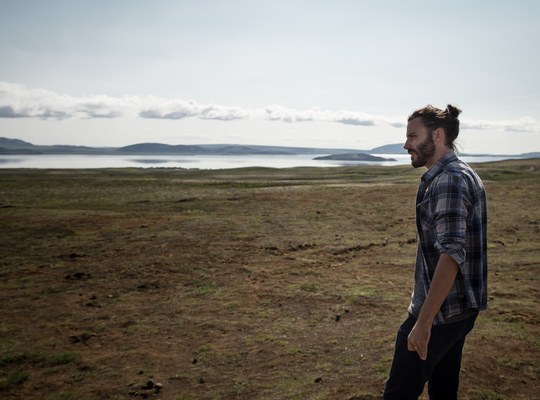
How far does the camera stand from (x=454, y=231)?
317cm

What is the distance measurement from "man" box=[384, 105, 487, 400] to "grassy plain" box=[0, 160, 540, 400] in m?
2.77

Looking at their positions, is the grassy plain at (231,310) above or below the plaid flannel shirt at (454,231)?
below

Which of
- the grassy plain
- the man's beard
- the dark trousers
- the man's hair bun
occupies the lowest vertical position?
the grassy plain

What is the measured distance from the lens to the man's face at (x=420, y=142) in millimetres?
3617

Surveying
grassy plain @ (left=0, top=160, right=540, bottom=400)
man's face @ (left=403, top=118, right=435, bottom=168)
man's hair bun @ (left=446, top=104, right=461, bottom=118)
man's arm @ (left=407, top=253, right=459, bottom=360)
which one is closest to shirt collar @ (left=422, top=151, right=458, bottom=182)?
man's face @ (left=403, top=118, right=435, bottom=168)

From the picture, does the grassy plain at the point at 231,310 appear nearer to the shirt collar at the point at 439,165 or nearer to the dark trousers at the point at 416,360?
the dark trousers at the point at 416,360

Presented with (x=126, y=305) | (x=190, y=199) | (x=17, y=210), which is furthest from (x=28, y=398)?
(x=190, y=199)

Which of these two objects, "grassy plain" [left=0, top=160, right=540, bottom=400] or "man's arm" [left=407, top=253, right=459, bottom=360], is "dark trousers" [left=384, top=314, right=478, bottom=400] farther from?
"grassy plain" [left=0, top=160, right=540, bottom=400]

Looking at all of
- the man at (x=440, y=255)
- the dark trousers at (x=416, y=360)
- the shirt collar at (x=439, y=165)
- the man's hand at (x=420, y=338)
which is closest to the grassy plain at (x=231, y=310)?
the dark trousers at (x=416, y=360)

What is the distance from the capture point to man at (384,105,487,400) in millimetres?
3229

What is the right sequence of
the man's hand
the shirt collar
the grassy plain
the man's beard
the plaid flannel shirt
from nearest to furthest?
the plaid flannel shirt, the man's hand, the shirt collar, the man's beard, the grassy plain

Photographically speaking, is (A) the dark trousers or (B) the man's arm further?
(A) the dark trousers

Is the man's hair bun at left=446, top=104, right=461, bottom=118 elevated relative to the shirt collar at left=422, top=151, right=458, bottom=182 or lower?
elevated

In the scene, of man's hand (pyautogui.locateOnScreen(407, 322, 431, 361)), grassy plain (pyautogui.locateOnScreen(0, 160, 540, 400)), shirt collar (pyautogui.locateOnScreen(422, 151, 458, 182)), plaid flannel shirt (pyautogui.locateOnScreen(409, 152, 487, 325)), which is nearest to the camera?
plaid flannel shirt (pyautogui.locateOnScreen(409, 152, 487, 325))
